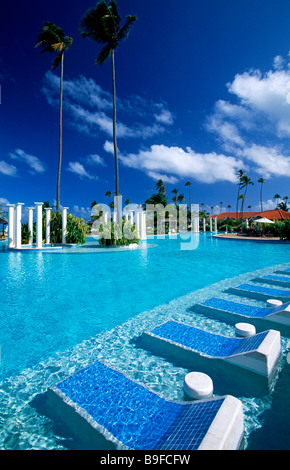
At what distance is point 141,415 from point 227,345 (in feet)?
5.34

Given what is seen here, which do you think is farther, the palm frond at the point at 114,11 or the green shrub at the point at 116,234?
the green shrub at the point at 116,234

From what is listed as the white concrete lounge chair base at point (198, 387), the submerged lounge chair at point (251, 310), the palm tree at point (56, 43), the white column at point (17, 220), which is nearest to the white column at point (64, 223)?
the palm tree at point (56, 43)

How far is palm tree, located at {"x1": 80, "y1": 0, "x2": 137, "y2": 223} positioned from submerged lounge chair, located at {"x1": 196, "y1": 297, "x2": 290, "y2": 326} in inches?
475

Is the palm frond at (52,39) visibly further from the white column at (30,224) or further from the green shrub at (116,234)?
the green shrub at (116,234)

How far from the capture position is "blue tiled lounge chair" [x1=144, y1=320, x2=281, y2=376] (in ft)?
8.12

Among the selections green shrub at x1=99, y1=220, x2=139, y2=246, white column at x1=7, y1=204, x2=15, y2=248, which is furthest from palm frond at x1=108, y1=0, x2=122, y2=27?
white column at x1=7, y1=204, x2=15, y2=248

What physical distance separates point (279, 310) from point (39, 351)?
163 inches

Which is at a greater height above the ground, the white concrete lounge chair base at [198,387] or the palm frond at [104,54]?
the palm frond at [104,54]

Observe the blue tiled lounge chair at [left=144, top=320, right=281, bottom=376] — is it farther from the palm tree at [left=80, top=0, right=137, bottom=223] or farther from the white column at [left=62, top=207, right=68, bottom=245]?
the white column at [left=62, top=207, right=68, bottom=245]

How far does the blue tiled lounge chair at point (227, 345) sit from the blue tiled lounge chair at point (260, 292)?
2669 mm

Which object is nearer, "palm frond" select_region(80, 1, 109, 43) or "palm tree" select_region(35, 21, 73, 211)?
"palm frond" select_region(80, 1, 109, 43)

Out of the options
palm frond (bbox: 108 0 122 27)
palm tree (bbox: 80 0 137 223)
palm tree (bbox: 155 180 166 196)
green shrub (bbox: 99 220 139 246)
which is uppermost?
palm frond (bbox: 108 0 122 27)

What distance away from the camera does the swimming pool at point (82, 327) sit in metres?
2.10

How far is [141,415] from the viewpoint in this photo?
6.37 feet
